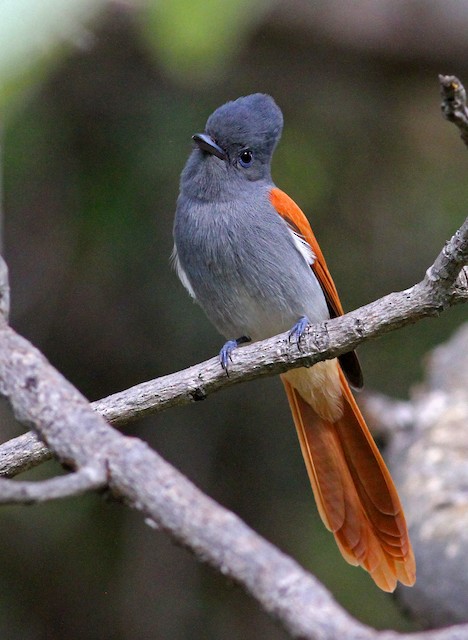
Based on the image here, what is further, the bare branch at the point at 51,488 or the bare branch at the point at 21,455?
the bare branch at the point at 21,455

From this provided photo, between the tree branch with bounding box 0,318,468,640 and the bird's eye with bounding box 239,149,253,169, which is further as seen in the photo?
the bird's eye with bounding box 239,149,253,169

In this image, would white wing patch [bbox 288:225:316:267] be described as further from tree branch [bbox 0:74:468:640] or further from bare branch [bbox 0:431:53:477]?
bare branch [bbox 0:431:53:477]

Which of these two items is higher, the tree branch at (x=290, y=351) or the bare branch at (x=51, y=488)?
the bare branch at (x=51, y=488)

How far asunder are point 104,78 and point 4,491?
454 cm

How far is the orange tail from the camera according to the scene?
3453mm

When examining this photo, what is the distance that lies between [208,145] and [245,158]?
20cm

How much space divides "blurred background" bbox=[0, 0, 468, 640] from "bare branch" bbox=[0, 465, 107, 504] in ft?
11.8

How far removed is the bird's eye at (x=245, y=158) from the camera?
12.4ft

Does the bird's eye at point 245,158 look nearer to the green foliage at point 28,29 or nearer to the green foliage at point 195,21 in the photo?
the green foliage at point 195,21

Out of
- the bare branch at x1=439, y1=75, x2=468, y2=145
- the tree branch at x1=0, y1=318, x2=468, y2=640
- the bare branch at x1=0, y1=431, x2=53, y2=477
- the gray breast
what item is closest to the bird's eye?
the gray breast

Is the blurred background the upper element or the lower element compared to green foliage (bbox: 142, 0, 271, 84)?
lower

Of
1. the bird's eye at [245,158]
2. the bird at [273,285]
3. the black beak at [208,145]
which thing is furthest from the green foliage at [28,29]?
the bird's eye at [245,158]

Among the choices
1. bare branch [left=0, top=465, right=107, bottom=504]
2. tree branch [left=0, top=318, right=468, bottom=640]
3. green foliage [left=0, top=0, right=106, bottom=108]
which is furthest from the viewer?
bare branch [left=0, top=465, right=107, bottom=504]

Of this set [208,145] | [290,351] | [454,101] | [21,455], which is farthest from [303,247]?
[454,101]
